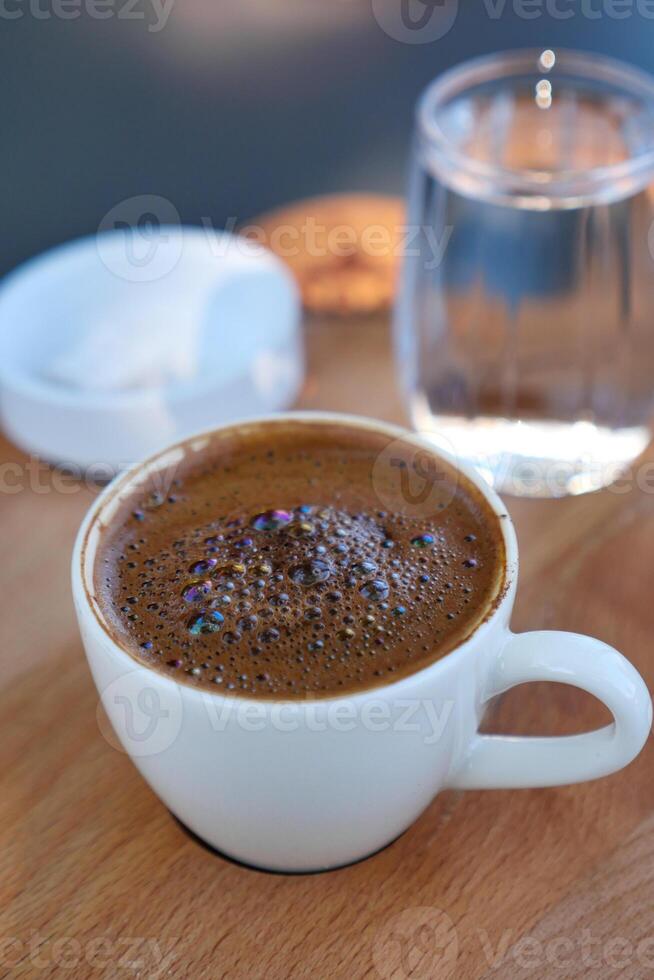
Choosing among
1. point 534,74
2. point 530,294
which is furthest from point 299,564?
point 534,74

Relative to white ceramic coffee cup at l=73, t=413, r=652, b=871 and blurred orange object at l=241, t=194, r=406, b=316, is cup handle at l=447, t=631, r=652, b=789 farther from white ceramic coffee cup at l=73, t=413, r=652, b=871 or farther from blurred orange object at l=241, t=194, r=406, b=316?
blurred orange object at l=241, t=194, r=406, b=316

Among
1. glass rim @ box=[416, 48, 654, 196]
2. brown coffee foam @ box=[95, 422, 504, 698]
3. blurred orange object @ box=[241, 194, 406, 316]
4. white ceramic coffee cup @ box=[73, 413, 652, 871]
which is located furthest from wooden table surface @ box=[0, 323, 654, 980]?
blurred orange object @ box=[241, 194, 406, 316]

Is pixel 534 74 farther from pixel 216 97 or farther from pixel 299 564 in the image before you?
pixel 216 97

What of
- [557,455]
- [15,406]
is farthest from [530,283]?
[15,406]

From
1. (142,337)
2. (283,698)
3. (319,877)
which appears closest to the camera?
(283,698)

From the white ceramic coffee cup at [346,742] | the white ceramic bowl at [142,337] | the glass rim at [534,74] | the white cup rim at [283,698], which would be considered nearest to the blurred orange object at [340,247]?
the white ceramic bowl at [142,337]

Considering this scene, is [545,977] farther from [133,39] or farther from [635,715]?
[133,39]
